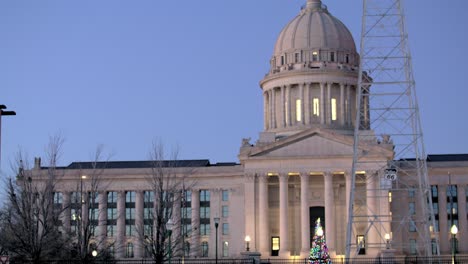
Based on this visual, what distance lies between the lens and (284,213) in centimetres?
10881

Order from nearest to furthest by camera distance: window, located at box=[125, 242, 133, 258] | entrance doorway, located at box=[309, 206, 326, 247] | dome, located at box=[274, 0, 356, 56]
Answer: entrance doorway, located at box=[309, 206, 326, 247] → window, located at box=[125, 242, 133, 258] → dome, located at box=[274, 0, 356, 56]

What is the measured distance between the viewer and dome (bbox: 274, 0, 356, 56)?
127188 millimetres

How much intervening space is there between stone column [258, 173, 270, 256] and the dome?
2507cm

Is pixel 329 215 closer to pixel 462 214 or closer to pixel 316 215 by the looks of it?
pixel 316 215

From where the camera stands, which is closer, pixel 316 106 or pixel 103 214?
pixel 103 214

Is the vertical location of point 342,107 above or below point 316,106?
below

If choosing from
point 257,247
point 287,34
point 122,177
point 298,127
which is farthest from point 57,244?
point 287,34

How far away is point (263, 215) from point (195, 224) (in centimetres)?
1259

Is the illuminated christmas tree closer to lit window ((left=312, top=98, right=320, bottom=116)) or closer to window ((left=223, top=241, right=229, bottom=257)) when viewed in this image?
window ((left=223, top=241, right=229, bottom=257))

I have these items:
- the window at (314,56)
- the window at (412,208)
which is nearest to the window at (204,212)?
the window at (314,56)

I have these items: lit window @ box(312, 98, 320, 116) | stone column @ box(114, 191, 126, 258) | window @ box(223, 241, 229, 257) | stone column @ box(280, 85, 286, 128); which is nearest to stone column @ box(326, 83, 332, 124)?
lit window @ box(312, 98, 320, 116)

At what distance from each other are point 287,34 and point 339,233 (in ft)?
102

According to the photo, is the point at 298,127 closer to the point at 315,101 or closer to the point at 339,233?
the point at 315,101

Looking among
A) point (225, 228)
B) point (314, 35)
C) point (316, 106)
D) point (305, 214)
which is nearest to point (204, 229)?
point (225, 228)
